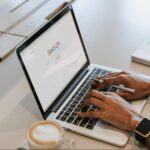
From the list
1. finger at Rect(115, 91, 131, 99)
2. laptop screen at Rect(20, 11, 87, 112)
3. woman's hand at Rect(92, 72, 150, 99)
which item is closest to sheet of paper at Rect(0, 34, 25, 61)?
laptop screen at Rect(20, 11, 87, 112)

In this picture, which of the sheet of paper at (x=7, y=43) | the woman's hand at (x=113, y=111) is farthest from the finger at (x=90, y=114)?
the sheet of paper at (x=7, y=43)

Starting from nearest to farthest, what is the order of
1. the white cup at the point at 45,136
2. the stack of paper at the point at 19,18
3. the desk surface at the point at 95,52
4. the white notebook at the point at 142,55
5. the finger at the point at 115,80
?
1. the white cup at the point at 45,136
2. the desk surface at the point at 95,52
3. the finger at the point at 115,80
4. the white notebook at the point at 142,55
5. the stack of paper at the point at 19,18

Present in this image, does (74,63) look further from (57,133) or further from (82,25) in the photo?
(82,25)

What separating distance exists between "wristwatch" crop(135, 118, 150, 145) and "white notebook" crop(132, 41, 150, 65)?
424 millimetres

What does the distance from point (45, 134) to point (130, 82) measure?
0.42m

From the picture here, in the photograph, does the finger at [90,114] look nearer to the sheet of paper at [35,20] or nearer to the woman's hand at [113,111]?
the woman's hand at [113,111]

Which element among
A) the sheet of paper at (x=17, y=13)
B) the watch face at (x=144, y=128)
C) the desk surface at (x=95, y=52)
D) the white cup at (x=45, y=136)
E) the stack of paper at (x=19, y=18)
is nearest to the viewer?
the white cup at (x=45, y=136)

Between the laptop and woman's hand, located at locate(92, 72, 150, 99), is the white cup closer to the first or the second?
the laptop

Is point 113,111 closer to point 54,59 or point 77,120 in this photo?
point 77,120

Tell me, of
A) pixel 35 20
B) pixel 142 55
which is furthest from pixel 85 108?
pixel 35 20

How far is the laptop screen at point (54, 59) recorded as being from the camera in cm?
104

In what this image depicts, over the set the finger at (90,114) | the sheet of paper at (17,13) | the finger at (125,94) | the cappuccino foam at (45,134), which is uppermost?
the cappuccino foam at (45,134)

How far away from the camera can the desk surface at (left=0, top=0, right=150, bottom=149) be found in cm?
107

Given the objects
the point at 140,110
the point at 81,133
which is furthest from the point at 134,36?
the point at 81,133
